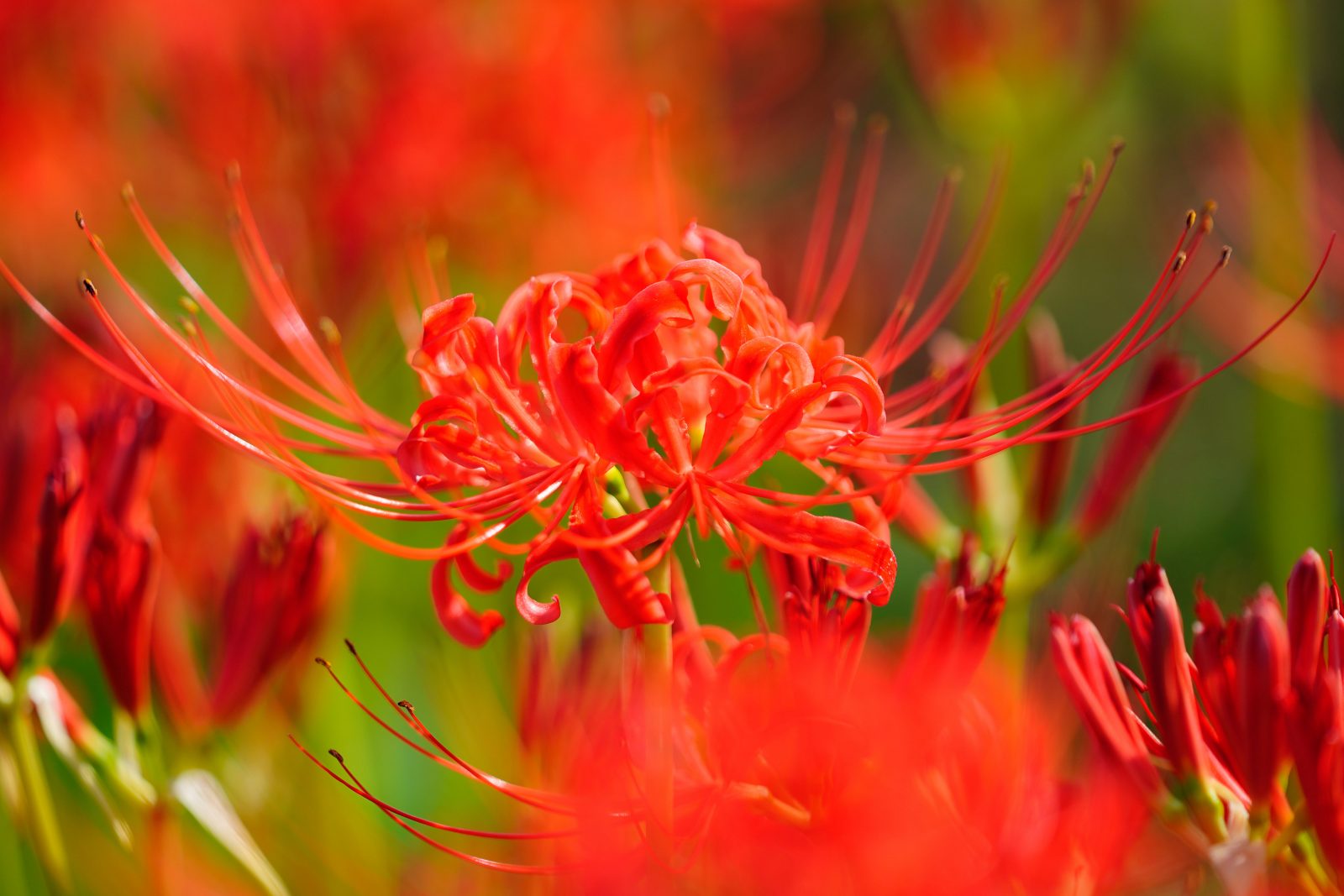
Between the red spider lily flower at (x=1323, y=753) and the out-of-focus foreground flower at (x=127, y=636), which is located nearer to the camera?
the red spider lily flower at (x=1323, y=753)

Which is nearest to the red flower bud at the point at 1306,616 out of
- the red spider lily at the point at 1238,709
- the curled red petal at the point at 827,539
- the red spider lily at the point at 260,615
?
the red spider lily at the point at 1238,709

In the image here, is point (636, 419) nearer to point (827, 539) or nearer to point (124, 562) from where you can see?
point (827, 539)

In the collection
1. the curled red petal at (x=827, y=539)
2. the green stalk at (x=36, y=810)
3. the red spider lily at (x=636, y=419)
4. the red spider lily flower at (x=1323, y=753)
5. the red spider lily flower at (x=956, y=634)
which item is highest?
the red spider lily at (x=636, y=419)

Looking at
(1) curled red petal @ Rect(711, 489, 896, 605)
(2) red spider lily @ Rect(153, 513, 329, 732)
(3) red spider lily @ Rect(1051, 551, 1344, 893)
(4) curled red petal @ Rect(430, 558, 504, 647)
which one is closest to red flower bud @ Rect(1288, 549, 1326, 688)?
(3) red spider lily @ Rect(1051, 551, 1344, 893)

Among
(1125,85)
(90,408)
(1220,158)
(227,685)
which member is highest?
(1125,85)

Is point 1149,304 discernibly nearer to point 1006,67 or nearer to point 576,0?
point 1006,67

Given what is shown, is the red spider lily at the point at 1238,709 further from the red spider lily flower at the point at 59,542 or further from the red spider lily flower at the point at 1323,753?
the red spider lily flower at the point at 59,542

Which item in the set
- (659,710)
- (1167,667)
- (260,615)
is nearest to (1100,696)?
(1167,667)

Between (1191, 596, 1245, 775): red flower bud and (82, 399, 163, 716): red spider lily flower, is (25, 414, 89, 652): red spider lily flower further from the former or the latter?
(1191, 596, 1245, 775): red flower bud

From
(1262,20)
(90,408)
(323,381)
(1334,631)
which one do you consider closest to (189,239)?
(90,408)
